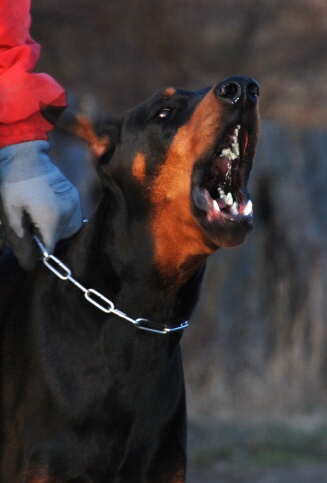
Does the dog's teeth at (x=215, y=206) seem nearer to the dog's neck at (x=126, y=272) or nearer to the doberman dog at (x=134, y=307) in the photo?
the doberman dog at (x=134, y=307)

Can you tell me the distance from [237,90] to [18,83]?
89 centimetres

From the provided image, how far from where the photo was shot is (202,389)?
27.3 ft

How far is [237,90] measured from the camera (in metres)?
3.54

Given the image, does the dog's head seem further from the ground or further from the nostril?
the ground

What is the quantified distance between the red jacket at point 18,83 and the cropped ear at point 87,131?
0.06 metres

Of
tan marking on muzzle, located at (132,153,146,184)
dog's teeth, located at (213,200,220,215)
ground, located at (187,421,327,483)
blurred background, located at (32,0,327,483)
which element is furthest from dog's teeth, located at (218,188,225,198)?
blurred background, located at (32,0,327,483)

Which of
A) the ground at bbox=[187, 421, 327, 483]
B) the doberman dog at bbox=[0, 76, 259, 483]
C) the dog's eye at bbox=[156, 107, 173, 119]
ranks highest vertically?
the dog's eye at bbox=[156, 107, 173, 119]

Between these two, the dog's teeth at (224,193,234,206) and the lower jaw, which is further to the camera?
the dog's teeth at (224,193,234,206)

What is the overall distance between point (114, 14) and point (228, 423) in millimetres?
3140

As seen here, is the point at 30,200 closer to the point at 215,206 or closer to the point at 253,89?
the point at 215,206

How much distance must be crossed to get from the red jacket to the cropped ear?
0.19 feet

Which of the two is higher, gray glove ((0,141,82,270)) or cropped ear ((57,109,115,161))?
cropped ear ((57,109,115,161))

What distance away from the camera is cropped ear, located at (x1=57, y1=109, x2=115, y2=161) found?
3883 millimetres

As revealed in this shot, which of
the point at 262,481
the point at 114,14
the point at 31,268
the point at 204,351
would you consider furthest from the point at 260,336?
the point at 31,268
